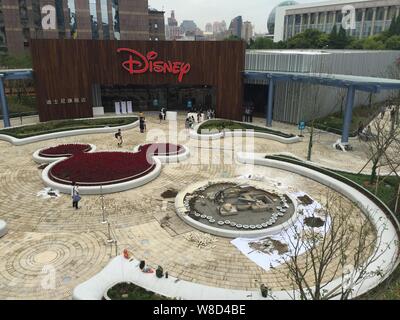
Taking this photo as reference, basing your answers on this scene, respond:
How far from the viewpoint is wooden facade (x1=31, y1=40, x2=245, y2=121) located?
3506 centimetres

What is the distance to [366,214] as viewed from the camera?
1780 cm

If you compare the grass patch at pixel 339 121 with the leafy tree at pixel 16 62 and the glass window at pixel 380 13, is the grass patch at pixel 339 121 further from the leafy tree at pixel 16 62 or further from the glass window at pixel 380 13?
the glass window at pixel 380 13

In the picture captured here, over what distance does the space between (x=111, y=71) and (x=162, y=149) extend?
569 inches

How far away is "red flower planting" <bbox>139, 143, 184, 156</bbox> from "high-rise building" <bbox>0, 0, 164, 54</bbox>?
39116 millimetres

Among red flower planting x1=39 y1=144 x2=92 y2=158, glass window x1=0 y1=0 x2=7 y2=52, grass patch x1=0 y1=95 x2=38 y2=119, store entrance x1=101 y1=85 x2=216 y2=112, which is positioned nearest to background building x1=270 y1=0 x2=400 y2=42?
store entrance x1=101 y1=85 x2=216 y2=112

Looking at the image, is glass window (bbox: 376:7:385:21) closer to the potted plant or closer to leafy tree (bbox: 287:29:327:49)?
leafy tree (bbox: 287:29:327:49)

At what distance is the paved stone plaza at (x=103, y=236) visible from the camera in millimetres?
13398

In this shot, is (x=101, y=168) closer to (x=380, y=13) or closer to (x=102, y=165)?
(x=102, y=165)

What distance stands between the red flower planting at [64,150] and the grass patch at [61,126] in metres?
5.02

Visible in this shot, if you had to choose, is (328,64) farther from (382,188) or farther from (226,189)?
(226,189)

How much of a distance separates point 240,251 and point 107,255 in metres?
5.63

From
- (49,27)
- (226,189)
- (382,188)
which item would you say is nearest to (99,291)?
(226,189)

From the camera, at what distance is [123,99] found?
4112 cm

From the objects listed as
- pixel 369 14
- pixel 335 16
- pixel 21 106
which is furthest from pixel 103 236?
pixel 335 16
